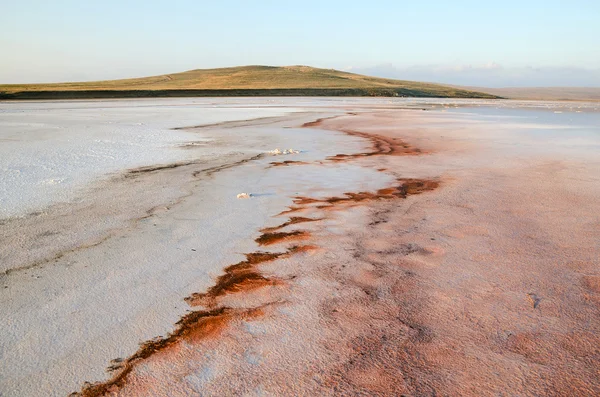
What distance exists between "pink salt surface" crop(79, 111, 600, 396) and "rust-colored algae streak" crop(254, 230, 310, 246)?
12cm

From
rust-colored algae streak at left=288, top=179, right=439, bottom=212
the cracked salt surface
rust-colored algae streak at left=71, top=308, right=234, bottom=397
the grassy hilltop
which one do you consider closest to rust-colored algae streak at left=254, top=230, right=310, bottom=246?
rust-colored algae streak at left=288, top=179, right=439, bottom=212

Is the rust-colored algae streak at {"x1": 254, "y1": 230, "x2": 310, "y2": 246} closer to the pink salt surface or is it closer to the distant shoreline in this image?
the pink salt surface

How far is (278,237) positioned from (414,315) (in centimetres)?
181

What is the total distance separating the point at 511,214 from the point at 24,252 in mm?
4587

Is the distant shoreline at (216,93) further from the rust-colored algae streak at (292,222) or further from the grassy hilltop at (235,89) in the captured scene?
the rust-colored algae streak at (292,222)

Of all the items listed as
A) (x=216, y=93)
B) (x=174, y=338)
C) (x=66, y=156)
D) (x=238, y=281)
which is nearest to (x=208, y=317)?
(x=174, y=338)

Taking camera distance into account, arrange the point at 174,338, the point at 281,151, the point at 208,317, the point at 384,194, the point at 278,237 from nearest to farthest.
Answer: the point at 174,338, the point at 208,317, the point at 278,237, the point at 384,194, the point at 281,151

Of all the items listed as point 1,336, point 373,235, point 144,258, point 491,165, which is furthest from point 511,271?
point 491,165

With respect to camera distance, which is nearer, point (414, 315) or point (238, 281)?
point (414, 315)

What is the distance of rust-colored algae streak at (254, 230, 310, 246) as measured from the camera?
461 cm

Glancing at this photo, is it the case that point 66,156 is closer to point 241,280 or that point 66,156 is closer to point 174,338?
point 241,280

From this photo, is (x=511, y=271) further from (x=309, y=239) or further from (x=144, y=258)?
(x=144, y=258)

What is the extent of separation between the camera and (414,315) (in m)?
3.18

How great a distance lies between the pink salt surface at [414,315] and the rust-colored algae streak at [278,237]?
0.39ft
